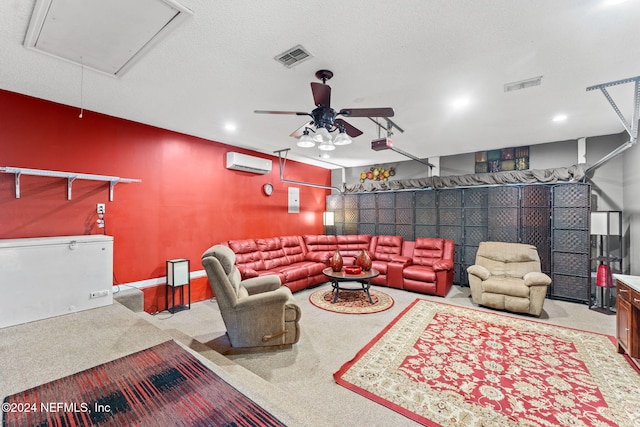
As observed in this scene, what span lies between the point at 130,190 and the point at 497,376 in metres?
4.92

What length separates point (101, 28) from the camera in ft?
6.22

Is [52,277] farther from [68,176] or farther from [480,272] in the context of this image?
[480,272]

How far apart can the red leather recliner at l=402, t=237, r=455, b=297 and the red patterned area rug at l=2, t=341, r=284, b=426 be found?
14.1 feet

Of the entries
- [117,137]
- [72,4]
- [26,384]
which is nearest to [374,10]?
[72,4]

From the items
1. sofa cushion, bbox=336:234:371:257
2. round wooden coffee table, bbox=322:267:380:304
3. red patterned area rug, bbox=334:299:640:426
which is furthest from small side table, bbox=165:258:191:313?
sofa cushion, bbox=336:234:371:257

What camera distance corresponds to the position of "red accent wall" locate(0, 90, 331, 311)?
2953 millimetres

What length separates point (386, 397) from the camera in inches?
Result: 84.7

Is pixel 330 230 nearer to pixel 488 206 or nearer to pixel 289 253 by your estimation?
pixel 289 253

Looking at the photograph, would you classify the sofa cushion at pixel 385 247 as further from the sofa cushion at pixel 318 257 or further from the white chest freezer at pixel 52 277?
the white chest freezer at pixel 52 277

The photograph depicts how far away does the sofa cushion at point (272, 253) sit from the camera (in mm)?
5168

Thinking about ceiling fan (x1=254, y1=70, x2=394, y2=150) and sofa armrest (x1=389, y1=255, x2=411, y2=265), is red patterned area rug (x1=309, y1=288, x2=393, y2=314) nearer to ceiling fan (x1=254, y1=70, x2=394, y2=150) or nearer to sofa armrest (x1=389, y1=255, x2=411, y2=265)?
sofa armrest (x1=389, y1=255, x2=411, y2=265)

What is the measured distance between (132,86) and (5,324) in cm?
251

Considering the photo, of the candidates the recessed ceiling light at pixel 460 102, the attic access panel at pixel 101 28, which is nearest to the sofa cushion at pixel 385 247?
the recessed ceiling light at pixel 460 102

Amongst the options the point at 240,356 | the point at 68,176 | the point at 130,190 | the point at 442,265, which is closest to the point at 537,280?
the point at 442,265
